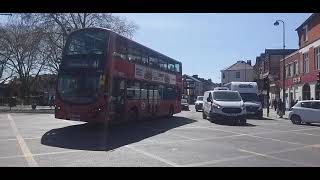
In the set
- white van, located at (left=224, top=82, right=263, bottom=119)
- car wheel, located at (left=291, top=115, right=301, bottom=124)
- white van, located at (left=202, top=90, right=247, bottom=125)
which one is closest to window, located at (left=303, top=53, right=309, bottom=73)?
white van, located at (left=224, top=82, right=263, bottom=119)

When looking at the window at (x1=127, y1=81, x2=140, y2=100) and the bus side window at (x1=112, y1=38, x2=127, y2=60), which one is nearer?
the bus side window at (x1=112, y1=38, x2=127, y2=60)

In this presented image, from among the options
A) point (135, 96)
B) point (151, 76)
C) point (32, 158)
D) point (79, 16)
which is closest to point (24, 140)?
point (32, 158)

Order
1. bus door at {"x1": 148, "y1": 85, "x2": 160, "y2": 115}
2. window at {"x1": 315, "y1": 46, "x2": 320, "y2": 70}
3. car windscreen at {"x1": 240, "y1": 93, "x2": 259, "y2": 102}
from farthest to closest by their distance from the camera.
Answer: window at {"x1": 315, "y1": 46, "x2": 320, "y2": 70}
car windscreen at {"x1": 240, "y1": 93, "x2": 259, "y2": 102}
bus door at {"x1": 148, "y1": 85, "x2": 160, "y2": 115}

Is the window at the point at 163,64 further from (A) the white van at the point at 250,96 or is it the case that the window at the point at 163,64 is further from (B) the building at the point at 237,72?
(B) the building at the point at 237,72

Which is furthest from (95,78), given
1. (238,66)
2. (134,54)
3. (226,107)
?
(238,66)

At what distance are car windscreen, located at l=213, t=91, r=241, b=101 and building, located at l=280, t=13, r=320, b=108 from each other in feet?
49.6

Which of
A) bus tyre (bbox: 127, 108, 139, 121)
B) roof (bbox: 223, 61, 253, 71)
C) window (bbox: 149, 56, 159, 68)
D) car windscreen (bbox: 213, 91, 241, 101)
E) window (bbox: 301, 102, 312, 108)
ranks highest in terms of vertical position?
roof (bbox: 223, 61, 253, 71)

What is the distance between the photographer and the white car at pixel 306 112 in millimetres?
28594

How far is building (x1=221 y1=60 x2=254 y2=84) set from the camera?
418ft

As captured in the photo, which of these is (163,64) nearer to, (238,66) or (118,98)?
(118,98)

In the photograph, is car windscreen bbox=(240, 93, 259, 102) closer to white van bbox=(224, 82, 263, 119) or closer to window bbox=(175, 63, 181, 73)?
white van bbox=(224, 82, 263, 119)

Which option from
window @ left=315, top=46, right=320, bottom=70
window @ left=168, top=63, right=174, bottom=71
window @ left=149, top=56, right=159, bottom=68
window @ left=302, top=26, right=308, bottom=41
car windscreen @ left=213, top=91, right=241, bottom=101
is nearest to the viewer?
window @ left=149, top=56, right=159, bottom=68
